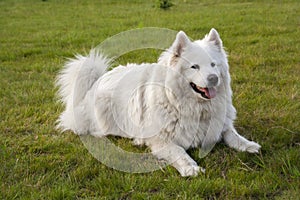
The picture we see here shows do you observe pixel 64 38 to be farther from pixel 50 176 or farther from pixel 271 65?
pixel 50 176

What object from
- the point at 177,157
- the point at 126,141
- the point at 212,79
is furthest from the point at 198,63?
the point at 126,141

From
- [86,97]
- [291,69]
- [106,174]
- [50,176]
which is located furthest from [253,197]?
[291,69]

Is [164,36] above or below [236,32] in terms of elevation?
above

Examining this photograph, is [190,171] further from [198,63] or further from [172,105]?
[198,63]

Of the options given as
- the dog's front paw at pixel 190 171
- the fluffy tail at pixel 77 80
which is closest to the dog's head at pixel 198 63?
the dog's front paw at pixel 190 171

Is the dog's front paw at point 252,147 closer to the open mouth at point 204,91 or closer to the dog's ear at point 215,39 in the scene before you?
the open mouth at point 204,91

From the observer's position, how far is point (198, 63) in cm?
305

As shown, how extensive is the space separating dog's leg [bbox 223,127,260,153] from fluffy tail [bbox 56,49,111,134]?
4.83 feet

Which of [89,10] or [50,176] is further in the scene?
[89,10]

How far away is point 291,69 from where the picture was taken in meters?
5.46

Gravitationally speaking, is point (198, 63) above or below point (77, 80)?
above

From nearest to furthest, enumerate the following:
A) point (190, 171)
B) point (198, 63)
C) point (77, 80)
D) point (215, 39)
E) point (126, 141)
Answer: point (190, 171) → point (198, 63) → point (215, 39) → point (126, 141) → point (77, 80)

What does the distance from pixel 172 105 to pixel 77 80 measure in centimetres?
123

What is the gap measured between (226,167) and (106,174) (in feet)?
3.01
